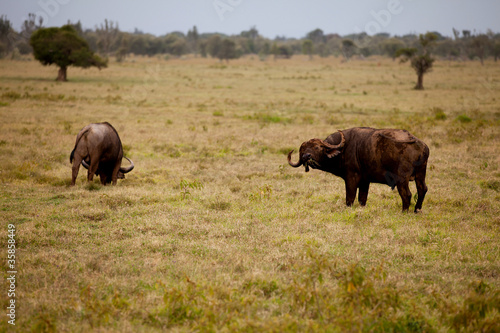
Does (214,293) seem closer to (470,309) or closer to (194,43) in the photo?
(470,309)

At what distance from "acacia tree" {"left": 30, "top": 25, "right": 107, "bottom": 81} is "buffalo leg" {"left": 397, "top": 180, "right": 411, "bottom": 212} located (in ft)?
118

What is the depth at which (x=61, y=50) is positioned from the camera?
37469mm

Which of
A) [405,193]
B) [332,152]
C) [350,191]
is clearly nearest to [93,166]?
[332,152]

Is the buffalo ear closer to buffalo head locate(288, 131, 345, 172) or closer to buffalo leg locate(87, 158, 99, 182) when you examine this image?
buffalo head locate(288, 131, 345, 172)

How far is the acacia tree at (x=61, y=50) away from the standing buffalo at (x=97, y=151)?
31.0 meters

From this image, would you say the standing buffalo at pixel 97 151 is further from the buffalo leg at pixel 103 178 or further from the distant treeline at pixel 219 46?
the distant treeline at pixel 219 46

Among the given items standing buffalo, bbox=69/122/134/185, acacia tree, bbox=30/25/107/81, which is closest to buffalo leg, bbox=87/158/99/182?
standing buffalo, bbox=69/122/134/185

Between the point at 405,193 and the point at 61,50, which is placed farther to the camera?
the point at 61,50

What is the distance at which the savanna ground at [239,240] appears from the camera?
15.4 feet

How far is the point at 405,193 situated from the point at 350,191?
3.56 ft

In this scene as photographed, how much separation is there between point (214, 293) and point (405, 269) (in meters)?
2.75

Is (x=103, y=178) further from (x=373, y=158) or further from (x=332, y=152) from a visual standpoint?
(x=373, y=158)

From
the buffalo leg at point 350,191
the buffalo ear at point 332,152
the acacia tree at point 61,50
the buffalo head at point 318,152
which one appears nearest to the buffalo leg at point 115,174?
the buffalo head at point 318,152

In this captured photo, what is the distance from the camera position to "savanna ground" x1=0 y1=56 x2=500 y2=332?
4.71 m
